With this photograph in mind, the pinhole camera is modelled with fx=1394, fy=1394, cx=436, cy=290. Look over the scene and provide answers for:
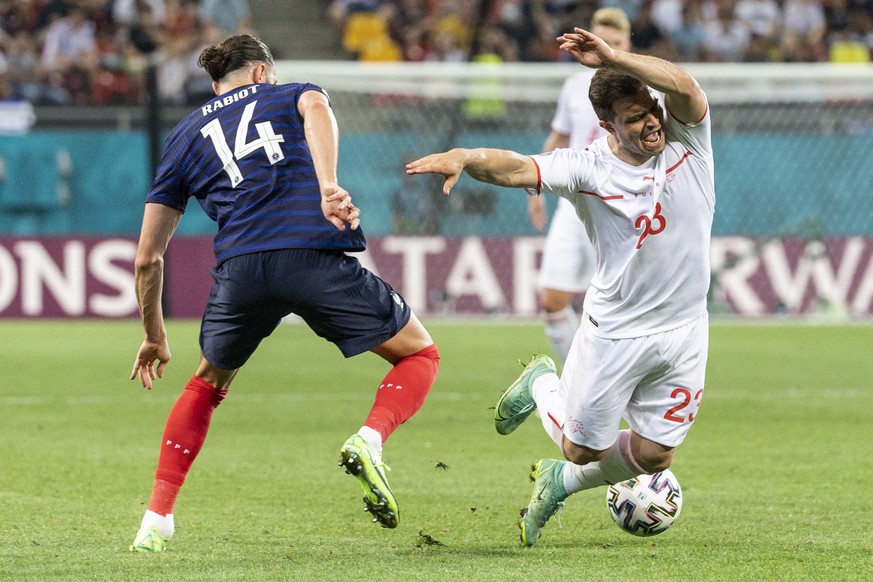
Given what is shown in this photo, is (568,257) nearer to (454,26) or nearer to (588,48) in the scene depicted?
(588,48)

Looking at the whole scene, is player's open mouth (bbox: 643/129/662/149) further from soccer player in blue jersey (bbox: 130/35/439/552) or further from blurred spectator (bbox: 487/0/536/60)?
blurred spectator (bbox: 487/0/536/60)

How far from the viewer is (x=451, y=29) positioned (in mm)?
19344

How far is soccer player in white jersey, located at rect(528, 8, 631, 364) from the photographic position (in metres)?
8.54

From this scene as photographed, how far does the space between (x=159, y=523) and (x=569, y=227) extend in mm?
4199

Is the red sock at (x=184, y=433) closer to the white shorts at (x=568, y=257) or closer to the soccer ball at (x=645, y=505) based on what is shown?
the soccer ball at (x=645, y=505)

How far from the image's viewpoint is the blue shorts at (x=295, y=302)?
511cm

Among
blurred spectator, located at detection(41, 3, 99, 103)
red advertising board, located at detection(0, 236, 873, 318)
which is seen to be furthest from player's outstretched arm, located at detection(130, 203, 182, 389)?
blurred spectator, located at detection(41, 3, 99, 103)

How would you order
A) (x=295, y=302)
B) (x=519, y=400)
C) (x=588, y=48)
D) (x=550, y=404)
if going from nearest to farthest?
1. (x=588, y=48)
2. (x=295, y=302)
3. (x=550, y=404)
4. (x=519, y=400)

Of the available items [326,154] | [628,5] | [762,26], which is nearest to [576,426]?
[326,154]

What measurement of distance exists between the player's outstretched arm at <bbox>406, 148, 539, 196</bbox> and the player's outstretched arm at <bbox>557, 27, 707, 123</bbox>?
1.39 ft

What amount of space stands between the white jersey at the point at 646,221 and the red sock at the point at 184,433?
1.56 m

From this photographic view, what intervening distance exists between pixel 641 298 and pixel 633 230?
27 centimetres

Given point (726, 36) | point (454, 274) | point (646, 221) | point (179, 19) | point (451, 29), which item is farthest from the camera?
point (451, 29)

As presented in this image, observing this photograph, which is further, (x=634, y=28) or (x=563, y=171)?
(x=634, y=28)
